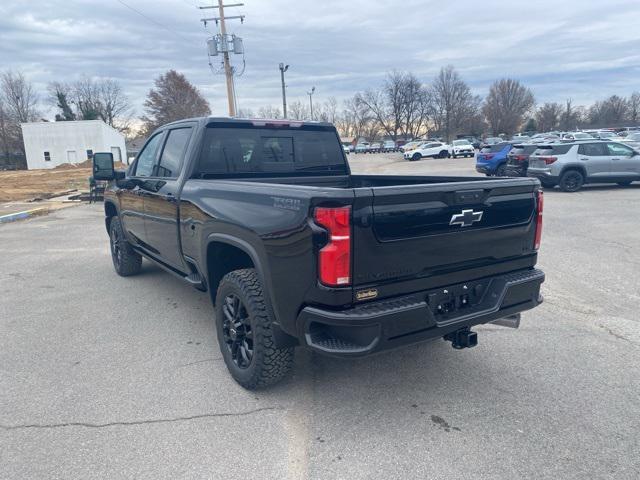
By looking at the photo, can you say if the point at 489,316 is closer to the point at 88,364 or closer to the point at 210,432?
the point at 210,432

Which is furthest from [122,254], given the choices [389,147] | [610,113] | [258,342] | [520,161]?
[610,113]

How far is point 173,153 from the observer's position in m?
4.72

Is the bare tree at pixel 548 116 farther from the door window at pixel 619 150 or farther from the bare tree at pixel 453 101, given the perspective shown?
the door window at pixel 619 150

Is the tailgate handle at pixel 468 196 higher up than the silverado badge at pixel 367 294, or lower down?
higher up

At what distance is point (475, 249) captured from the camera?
3115mm

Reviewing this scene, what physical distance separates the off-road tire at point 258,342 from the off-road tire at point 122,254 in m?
3.59

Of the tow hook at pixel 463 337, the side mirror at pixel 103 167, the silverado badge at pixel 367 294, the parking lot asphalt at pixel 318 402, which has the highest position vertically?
the side mirror at pixel 103 167

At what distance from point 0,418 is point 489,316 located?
11.1ft

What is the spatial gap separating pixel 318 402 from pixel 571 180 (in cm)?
1529

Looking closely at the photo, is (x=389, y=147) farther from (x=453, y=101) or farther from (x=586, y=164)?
(x=586, y=164)

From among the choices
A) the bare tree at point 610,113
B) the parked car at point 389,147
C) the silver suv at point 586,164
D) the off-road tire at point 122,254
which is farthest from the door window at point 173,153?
the bare tree at point 610,113

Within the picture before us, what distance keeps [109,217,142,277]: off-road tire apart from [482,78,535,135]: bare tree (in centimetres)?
10426

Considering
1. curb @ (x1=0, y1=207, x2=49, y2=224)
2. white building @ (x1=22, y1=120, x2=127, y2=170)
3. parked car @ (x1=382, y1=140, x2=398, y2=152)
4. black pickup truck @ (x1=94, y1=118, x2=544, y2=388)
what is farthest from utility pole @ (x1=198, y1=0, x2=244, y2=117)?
parked car @ (x1=382, y1=140, x2=398, y2=152)

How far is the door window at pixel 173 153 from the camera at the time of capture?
452 centimetres
